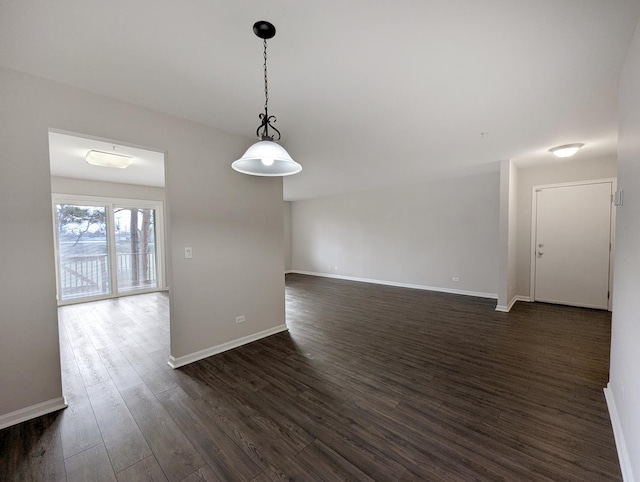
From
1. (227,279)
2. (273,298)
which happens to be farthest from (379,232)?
(227,279)

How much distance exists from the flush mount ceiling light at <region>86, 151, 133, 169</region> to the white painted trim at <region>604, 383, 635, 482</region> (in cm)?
556

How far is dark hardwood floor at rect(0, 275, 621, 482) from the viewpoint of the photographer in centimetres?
155

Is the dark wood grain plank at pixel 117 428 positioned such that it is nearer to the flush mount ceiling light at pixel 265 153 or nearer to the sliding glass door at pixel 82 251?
the flush mount ceiling light at pixel 265 153

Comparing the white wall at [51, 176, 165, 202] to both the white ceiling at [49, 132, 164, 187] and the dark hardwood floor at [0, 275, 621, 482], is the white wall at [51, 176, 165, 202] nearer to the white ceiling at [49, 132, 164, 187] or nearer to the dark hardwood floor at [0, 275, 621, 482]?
the white ceiling at [49, 132, 164, 187]

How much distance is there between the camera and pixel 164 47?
1672mm

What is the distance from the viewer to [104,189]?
224 inches

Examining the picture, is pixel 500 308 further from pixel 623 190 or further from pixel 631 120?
pixel 631 120

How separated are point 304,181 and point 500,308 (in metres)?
4.61

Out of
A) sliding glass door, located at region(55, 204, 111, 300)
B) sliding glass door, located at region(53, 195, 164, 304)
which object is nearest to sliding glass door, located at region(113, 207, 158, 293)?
sliding glass door, located at region(53, 195, 164, 304)

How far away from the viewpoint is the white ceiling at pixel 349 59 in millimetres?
1423

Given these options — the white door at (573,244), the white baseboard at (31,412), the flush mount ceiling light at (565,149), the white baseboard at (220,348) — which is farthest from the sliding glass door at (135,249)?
the white door at (573,244)

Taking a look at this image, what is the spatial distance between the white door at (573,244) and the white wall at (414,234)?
2.44ft

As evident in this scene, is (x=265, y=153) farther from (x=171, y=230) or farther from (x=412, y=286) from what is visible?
(x=412, y=286)

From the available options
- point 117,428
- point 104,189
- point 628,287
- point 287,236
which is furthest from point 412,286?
point 104,189
